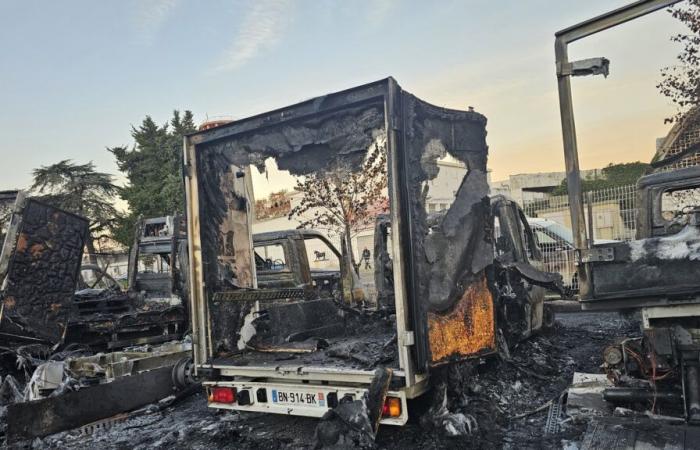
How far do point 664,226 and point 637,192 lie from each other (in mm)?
379

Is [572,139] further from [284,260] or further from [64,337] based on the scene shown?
[64,337]

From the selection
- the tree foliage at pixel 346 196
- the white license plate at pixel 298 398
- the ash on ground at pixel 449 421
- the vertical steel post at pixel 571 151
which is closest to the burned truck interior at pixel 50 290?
the ash on ground at pixel 449 421

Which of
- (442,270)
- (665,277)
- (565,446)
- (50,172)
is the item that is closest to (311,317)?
(442,270)

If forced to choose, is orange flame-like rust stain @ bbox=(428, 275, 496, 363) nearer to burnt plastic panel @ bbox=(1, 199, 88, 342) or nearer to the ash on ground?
the ash on ground

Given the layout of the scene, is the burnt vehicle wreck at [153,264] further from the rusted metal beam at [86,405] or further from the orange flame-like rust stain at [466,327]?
the orange flame-like rust stain at [466,327]

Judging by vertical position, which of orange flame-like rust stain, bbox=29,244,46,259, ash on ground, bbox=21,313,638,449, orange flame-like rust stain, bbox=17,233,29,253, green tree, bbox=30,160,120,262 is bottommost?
ash on ground, bbox=21,313,638,449

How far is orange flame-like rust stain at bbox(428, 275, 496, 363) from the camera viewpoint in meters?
3.58

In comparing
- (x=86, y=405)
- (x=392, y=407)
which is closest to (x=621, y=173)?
(x=392, y=407)

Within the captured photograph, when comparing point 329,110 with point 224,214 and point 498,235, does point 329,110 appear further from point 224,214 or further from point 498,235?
point 498,235

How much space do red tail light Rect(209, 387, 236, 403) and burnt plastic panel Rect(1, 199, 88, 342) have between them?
3.78 m

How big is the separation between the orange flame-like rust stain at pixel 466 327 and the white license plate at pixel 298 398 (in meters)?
0.90

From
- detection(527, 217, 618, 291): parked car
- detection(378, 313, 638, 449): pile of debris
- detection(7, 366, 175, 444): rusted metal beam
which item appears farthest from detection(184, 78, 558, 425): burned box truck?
detection(527, 217, 618, 291): parked car

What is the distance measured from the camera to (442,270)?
3.68m

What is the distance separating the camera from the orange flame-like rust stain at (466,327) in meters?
3.58
